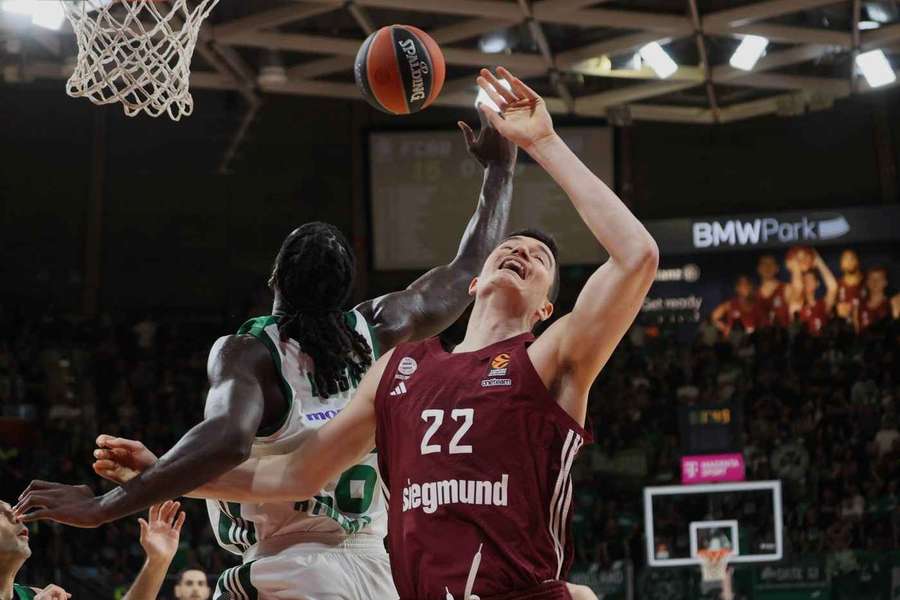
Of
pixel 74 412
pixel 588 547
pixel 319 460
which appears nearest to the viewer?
pixel 319 460

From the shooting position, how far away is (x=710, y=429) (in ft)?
44.9

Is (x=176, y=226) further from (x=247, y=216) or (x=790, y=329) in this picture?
(x=790, y=329)

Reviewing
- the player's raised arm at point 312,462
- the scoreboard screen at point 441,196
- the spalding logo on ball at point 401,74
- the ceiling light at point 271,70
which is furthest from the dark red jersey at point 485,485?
the scoreboard screen at point 441,196

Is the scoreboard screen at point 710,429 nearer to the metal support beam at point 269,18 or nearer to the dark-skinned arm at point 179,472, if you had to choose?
the metal support beam at point 269,18

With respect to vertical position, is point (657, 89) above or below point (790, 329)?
above

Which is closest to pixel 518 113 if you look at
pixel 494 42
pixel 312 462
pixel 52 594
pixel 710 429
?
pixel 312 462

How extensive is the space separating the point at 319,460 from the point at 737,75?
13647mm

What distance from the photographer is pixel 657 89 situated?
54.4 ft

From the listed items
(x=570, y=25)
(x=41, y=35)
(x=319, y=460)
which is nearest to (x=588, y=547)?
(x=570, y=25)

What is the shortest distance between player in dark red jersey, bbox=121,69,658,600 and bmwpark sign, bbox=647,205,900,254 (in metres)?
15.0

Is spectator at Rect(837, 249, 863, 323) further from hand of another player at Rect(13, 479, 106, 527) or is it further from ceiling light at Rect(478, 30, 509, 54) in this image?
hand of another player at Rect(13, 479, 106, 527)

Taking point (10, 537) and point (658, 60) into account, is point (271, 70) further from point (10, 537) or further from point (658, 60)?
point (10, 537)

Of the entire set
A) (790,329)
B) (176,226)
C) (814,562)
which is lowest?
(814,562)

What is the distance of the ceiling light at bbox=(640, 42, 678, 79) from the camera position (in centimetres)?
1542
